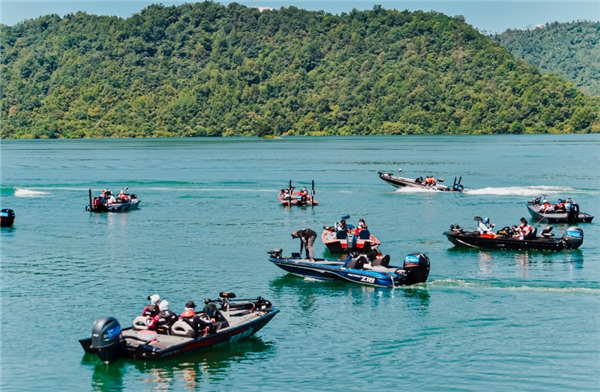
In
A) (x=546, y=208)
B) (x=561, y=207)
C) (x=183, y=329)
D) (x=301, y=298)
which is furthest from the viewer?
(x=546, y=208)

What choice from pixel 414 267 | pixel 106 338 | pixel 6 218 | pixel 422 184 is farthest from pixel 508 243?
pixel 422 184

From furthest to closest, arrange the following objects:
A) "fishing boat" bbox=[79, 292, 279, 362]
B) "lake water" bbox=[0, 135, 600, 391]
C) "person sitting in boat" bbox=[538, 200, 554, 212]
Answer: "person sitting in boat" bbox=[538, 200, 554, 212]
"lake water" bbox=[0, 135, 600, 391]
"fishing boat" bbox=[79, 292, 279, 362]

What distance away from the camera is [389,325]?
42125mm

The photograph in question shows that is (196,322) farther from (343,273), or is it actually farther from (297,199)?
(297,199)

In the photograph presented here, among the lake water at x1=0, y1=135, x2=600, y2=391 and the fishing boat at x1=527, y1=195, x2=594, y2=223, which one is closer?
the lake water at x1=0, y1=135, x2=600, y2=391

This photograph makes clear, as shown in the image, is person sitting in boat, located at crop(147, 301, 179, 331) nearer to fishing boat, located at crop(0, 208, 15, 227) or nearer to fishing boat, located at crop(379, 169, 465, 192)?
fishing boat, located at crop(0, 208, 15, 227)

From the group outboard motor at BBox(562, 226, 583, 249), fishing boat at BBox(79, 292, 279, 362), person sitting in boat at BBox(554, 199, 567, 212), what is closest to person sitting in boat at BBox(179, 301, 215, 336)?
fishing boat at BBox(79, 292, 279, 362)

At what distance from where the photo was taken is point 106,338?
34969 millimetres

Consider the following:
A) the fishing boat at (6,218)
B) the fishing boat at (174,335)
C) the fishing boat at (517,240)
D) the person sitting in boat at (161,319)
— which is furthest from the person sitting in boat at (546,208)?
the person sitting in boat at (161,319)

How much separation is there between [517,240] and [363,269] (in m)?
15.9

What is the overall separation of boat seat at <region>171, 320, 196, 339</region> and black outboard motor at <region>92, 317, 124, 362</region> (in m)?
2.44

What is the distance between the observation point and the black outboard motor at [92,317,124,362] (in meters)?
34.8

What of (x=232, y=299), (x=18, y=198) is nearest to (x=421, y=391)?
(x=232, y=299)

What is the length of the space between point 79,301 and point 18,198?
5995 cm
